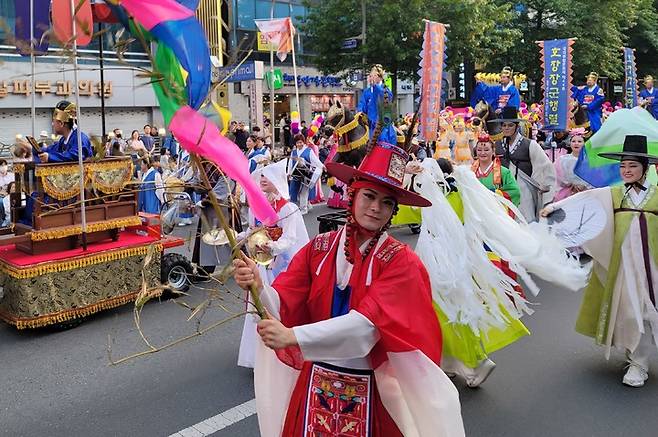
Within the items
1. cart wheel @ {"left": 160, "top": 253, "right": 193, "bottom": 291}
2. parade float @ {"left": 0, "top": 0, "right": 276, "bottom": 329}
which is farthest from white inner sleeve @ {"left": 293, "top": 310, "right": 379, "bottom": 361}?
cart wheel @ {"left": 160, "top": 253, "right": 193, "bottom": 291}

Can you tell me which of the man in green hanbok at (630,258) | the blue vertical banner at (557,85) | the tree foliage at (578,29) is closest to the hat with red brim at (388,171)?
the man in green hanbok at (630,258)

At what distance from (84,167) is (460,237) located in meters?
3.83

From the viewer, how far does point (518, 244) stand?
4.40 metres

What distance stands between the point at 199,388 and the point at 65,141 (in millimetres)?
3021

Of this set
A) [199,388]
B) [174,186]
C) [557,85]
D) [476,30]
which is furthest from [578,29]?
[174,186]

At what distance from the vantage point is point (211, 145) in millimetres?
1949

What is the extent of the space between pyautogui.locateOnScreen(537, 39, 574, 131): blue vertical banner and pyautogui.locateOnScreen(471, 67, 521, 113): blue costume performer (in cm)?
306

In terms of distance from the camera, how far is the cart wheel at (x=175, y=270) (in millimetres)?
7301

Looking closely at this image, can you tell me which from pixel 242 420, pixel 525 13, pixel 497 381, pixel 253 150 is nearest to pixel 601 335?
pixel 497 381

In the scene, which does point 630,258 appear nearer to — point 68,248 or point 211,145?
point 211,145

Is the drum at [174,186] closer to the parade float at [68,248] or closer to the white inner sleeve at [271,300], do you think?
the white inner sleeve at [271,300]

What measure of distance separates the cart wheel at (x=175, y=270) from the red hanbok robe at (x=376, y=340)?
15.4ft

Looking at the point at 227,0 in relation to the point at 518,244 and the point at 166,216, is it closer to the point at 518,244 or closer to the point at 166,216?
the point at 518,244

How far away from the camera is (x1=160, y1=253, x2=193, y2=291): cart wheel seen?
24.0 ft
